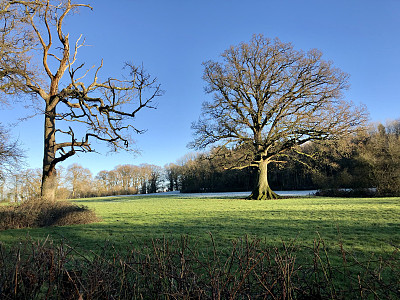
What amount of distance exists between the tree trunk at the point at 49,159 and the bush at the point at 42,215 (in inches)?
58.0

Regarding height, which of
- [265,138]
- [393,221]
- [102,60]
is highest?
[102,60]

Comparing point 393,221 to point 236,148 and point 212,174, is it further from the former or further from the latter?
point 212,174

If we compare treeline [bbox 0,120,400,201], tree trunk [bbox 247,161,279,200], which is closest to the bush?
treeline [bbox 0,120,400,201]

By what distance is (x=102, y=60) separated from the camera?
14.5 metres

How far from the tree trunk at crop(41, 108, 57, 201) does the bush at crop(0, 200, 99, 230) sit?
1.47 meters

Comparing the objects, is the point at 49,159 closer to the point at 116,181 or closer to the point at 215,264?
the point at 215,264

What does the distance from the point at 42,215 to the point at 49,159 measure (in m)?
3.80

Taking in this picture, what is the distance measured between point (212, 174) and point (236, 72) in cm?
4573

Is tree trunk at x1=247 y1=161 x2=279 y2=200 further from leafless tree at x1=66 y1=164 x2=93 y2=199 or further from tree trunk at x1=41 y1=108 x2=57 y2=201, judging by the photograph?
leafless tree at x1=66 y1=164 x2=93 y2=199

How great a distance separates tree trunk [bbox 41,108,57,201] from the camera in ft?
42.6

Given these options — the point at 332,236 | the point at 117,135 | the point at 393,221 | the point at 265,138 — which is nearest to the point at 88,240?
the point at 332,236

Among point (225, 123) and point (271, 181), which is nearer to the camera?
point (225, 123)

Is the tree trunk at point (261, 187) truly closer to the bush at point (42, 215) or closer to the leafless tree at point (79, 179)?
the bush at point (42, 215)

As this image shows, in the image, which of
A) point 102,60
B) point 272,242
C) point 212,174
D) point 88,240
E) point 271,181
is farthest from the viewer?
point 212,174
